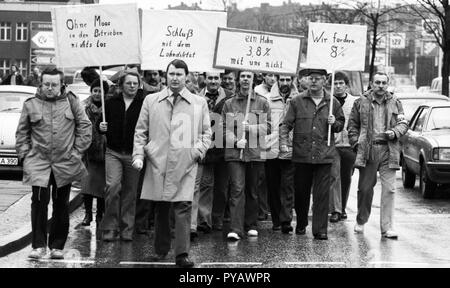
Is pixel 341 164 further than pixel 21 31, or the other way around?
pixel 21 31

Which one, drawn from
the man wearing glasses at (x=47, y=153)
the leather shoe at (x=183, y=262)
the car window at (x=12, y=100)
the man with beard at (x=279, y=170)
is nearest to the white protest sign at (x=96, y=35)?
the man wearing glasses at (x=47, y=153)

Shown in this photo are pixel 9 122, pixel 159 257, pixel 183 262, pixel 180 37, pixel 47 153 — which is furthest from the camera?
pixel 9 122

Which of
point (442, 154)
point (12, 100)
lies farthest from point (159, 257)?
point (12, 100)

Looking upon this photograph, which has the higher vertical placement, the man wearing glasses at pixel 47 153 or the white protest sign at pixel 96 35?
the white protest sign at pixel 96 35

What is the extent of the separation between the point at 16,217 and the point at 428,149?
744cm

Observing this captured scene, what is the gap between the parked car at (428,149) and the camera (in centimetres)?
1612

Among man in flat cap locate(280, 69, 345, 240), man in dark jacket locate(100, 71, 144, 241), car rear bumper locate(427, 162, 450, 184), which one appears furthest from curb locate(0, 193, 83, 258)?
car rear bumper locate(427, 162, 450, 184)

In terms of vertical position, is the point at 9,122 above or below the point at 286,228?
above

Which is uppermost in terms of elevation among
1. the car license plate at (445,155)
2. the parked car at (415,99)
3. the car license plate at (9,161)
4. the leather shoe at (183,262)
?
the parked car at (415,99)

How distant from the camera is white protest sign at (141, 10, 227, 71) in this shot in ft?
41.2

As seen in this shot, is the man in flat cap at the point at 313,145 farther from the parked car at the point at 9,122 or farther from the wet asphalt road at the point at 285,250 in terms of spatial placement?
the parked car at the point at 9,122

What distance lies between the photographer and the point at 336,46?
12.7m

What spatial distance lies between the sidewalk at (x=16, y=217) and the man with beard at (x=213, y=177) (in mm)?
1867

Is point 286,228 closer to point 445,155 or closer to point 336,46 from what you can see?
point 336,46
